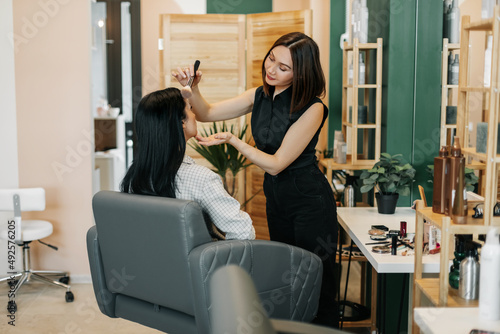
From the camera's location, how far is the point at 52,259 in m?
4.16

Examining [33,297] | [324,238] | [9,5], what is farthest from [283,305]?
[9,5]

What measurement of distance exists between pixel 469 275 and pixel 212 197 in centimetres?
88

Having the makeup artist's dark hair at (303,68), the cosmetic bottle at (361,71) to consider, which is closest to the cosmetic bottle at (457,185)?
the makeup artist's dark hair at (303,68)

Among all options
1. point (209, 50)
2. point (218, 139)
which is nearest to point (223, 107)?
point (218, 139)

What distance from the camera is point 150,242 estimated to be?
2.00 metres

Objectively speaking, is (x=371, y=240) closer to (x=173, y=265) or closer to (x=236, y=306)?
(x=173, y=265)

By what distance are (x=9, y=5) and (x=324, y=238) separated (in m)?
2.73

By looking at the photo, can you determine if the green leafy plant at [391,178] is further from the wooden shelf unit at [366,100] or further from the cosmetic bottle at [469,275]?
the cosmetic bottle at [469,275]

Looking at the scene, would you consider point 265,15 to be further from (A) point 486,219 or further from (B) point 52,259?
(A) point 486,219

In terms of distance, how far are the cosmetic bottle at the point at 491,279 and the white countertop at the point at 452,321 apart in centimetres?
3

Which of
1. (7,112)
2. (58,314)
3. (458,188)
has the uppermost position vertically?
(7,112)

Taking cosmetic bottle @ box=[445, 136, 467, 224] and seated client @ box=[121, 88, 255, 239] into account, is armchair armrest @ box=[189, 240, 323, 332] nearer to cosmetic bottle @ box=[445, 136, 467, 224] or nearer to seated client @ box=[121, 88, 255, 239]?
seated client @ box=[121, 88, 255, 239]

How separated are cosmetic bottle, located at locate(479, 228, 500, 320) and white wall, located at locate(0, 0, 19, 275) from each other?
3.33 metres

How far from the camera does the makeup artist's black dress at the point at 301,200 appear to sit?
235 centimetres
